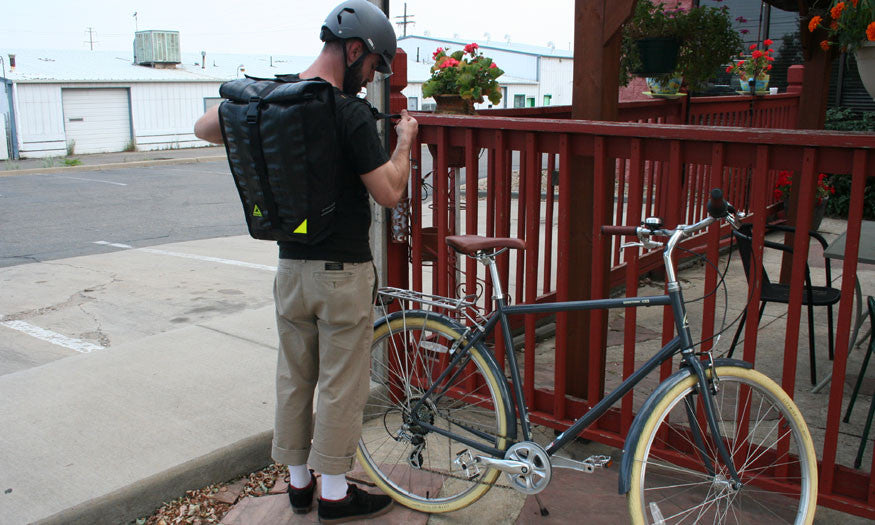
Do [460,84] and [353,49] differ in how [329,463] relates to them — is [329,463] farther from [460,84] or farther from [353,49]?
[460,84]

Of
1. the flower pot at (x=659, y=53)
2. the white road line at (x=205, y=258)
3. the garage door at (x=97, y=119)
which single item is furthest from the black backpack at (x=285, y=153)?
the garage door at (x=97, y=119)

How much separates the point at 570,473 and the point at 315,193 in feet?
5.66

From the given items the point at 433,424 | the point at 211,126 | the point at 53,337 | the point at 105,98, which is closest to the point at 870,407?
the point at 433,424

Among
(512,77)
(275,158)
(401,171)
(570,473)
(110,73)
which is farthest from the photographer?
(512,77)

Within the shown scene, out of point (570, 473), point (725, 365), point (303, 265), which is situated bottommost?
point (570, 473)

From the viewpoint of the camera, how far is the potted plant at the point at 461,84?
4613mm

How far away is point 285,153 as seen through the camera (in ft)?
8.18

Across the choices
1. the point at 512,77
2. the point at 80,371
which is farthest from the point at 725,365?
the point at 512,77

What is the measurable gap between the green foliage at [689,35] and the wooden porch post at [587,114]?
2.24m

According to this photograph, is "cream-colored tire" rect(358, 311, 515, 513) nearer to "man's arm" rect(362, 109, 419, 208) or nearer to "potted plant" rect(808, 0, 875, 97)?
"man's arm" rect(362, 109, 419, 208)

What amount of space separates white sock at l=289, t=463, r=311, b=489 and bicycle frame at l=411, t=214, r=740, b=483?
1.58ft

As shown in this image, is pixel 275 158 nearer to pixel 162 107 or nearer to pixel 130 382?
pixel 130 382

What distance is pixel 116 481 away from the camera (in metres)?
3.06

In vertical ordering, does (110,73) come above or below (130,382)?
above
